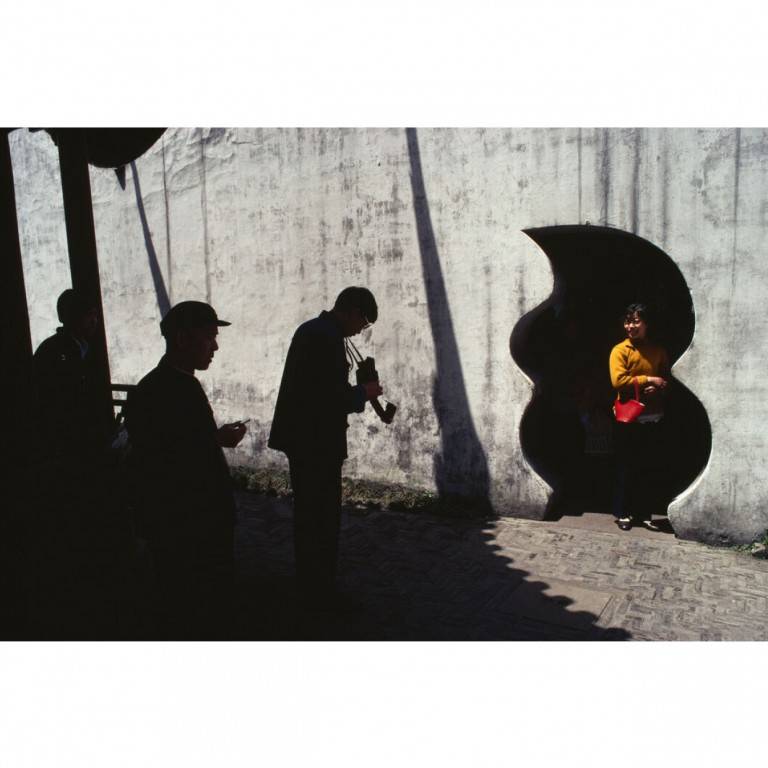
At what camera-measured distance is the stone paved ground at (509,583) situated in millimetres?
4215

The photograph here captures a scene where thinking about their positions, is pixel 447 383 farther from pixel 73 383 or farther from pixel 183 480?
pixel 183 480

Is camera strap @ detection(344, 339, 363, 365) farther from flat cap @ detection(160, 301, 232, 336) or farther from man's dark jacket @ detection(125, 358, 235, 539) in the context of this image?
man's dark jacket @ detection(125, 358, 235, 539)

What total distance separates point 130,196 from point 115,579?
5703 millimetres

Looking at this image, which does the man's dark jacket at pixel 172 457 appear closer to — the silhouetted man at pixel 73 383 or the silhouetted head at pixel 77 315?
the silhouetted man at pixel 73 383

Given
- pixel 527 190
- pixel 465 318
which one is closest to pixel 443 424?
pixel 465 318

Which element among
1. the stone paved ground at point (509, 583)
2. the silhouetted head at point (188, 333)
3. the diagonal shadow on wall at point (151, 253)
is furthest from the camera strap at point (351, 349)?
the diagonal shadow on wall at point (151, 253)

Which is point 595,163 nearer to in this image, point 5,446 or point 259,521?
point 259,521

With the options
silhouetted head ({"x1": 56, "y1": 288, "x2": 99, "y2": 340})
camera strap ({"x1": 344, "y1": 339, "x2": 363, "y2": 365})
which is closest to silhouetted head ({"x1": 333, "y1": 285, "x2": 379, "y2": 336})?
camera strap ({"x1": 344, "y1": 339, "x2": 363, "y2": 365})

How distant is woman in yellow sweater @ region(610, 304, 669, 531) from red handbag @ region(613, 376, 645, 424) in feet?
0.19

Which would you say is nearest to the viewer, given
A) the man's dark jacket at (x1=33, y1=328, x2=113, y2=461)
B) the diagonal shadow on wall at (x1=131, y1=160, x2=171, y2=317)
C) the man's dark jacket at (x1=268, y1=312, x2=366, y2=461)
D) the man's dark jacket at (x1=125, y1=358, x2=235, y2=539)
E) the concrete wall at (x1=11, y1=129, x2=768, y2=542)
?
the man's dark jacket at (x1=125, y1=358, x2=235, y2=539)

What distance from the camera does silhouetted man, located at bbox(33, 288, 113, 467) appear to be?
452 cm

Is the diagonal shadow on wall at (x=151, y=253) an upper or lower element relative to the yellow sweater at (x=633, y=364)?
upper

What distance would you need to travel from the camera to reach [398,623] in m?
4.28

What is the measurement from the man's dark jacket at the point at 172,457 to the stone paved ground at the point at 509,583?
140 centimetres
